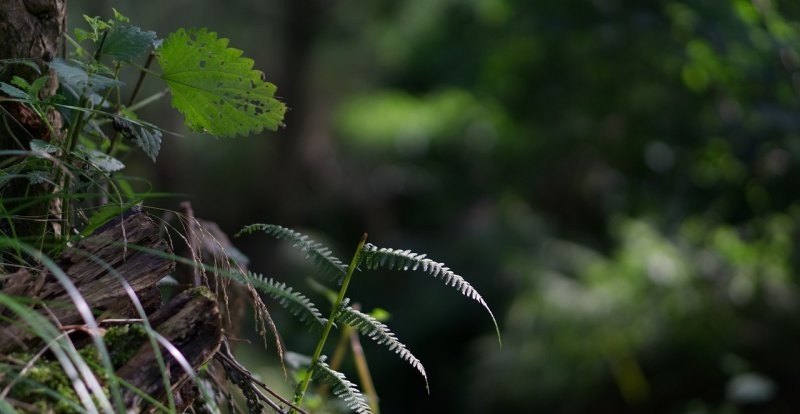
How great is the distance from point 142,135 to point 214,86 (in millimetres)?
96

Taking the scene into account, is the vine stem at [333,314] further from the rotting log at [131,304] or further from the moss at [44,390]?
the moss at [44,390]

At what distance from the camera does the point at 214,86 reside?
3.44ft

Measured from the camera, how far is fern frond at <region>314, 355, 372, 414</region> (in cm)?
88

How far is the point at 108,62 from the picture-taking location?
3100mm

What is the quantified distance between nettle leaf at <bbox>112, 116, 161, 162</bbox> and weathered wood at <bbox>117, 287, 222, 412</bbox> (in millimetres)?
218

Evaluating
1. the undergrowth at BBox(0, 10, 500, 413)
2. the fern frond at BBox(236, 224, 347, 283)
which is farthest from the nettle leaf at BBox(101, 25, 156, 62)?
the fern frond at BBox(236, 224, 347, 283)

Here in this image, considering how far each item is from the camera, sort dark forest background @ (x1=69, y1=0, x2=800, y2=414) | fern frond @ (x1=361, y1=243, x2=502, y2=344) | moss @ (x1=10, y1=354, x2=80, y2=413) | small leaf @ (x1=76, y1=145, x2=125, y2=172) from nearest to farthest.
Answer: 1. moss @ (x1=10, y1=354, x2=80, y2=413)
2. fern frond @ (x1=361, y1=243, x2=502, y2=344)
3. small leaf @ (x1=76, y1=145, x2=125, y2=172)
4. dark forest background @ (x1=69, y1=0, x2=800, y2=414)

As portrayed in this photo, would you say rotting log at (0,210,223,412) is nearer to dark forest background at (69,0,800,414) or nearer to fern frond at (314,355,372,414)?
fern frond at (314,355,372,414)

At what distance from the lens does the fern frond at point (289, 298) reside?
2.85 feet

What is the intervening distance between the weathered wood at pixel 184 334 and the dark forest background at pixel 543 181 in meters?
2.41

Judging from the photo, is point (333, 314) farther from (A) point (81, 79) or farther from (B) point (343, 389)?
(A) point (81, 79)

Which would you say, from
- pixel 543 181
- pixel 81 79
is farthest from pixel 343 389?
pixel 543 181

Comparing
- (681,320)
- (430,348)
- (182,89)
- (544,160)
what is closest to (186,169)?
(430,348)

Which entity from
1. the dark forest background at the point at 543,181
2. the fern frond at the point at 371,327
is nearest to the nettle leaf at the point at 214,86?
the fern frond at the point at 371,327
